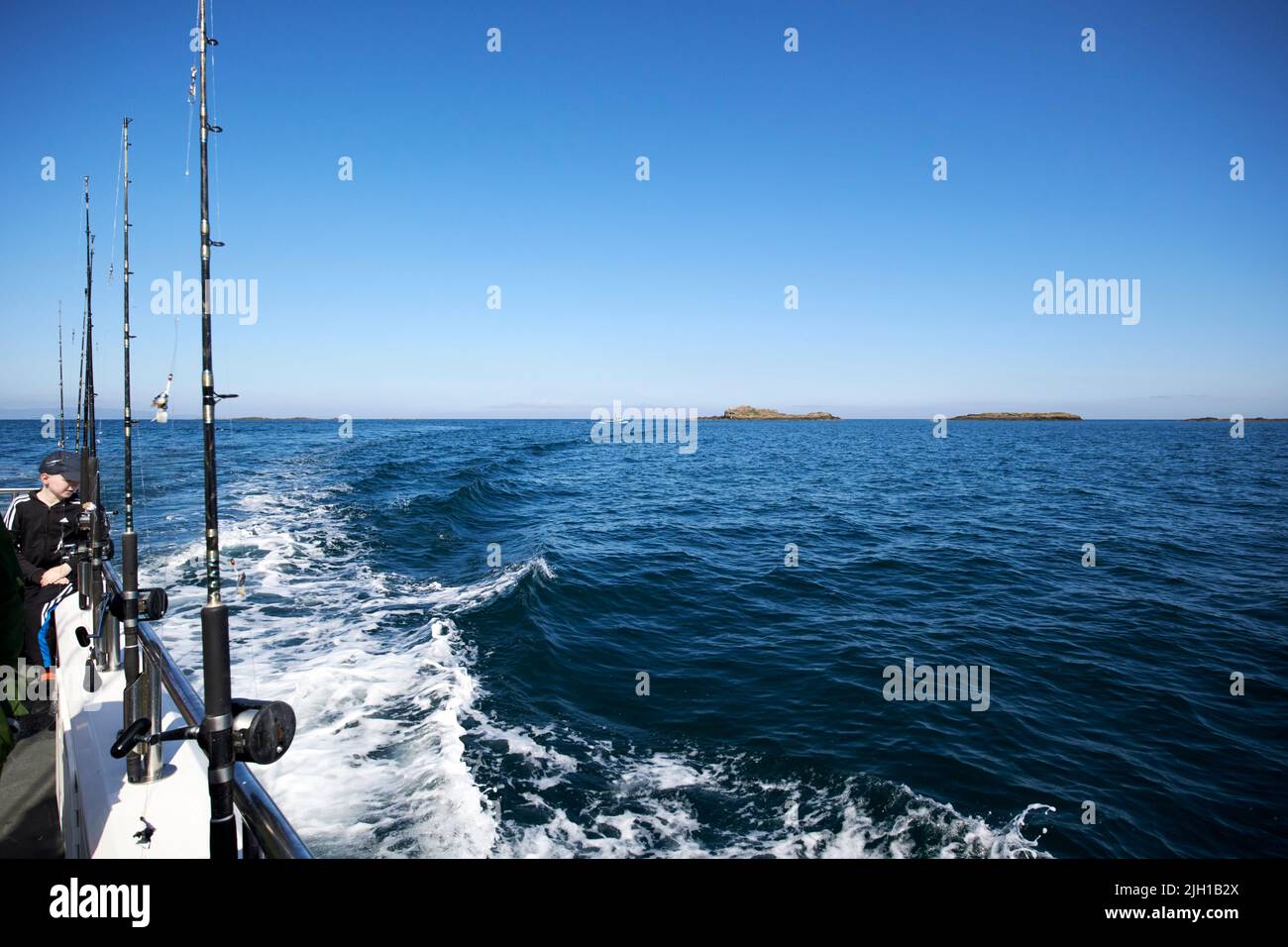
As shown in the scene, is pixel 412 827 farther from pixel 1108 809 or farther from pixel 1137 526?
pixel 1137 526

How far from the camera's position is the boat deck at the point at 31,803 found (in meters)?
5.23

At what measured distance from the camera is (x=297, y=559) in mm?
18250

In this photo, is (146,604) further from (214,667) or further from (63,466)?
(63,466)

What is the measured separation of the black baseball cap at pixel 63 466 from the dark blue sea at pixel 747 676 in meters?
4.39

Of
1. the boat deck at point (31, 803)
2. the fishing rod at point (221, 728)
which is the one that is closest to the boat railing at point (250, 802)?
the fishing rod at point (221, 728)

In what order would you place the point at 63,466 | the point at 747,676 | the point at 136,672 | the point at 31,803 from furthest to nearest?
the point at 747,676, the point at 63,466, the point at 31,803, the point at 136,672

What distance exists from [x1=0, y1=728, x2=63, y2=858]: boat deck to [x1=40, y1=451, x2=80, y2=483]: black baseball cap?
2.84 meters

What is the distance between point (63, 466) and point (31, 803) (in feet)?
11.3

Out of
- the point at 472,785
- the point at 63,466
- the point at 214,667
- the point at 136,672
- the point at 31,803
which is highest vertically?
the point at 63,466

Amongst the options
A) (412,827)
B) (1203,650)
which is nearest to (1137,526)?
(1203,650)

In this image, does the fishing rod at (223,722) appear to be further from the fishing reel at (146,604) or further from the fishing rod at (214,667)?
the fishing reel at (146,604)

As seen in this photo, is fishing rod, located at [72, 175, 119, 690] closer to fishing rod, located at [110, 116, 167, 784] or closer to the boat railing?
fishing rod, located at [110, 116, 167, 784]

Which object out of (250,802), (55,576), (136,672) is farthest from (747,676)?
(55,576)

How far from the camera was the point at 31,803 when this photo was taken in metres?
5.73
